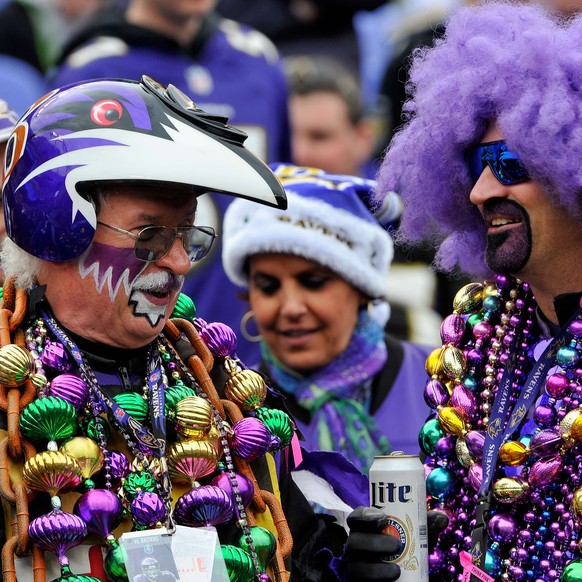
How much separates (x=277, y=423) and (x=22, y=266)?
0.82 meters

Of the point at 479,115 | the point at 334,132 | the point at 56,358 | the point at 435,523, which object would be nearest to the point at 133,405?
the point at 56,358

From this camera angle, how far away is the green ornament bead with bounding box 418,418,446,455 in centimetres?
395

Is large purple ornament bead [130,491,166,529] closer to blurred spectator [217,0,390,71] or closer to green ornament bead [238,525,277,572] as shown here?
green ornament bead [238,525,277,572]

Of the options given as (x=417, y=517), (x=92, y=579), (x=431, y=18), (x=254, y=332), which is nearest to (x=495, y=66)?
(x=417, y=517)

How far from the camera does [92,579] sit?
326 centimetres

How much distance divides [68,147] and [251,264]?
7.35ft

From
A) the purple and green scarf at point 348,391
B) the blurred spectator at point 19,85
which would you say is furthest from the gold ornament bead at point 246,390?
the blurred spectator at point 19,85

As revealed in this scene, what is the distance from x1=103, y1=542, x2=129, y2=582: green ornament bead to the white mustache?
0.69 meters

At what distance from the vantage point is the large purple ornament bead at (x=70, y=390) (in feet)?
11.3

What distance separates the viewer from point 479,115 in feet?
12.4

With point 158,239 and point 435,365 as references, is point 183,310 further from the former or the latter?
point 435,365

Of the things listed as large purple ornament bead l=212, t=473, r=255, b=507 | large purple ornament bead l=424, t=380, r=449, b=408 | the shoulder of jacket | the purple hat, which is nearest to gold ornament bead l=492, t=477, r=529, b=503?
large purple ornament bead l=424, t=380, r=449, b=408

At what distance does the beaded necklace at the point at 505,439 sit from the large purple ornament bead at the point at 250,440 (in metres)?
0.55

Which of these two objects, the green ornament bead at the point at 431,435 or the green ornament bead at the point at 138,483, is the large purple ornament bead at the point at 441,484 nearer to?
the green ornament bead at the point at 431,435
